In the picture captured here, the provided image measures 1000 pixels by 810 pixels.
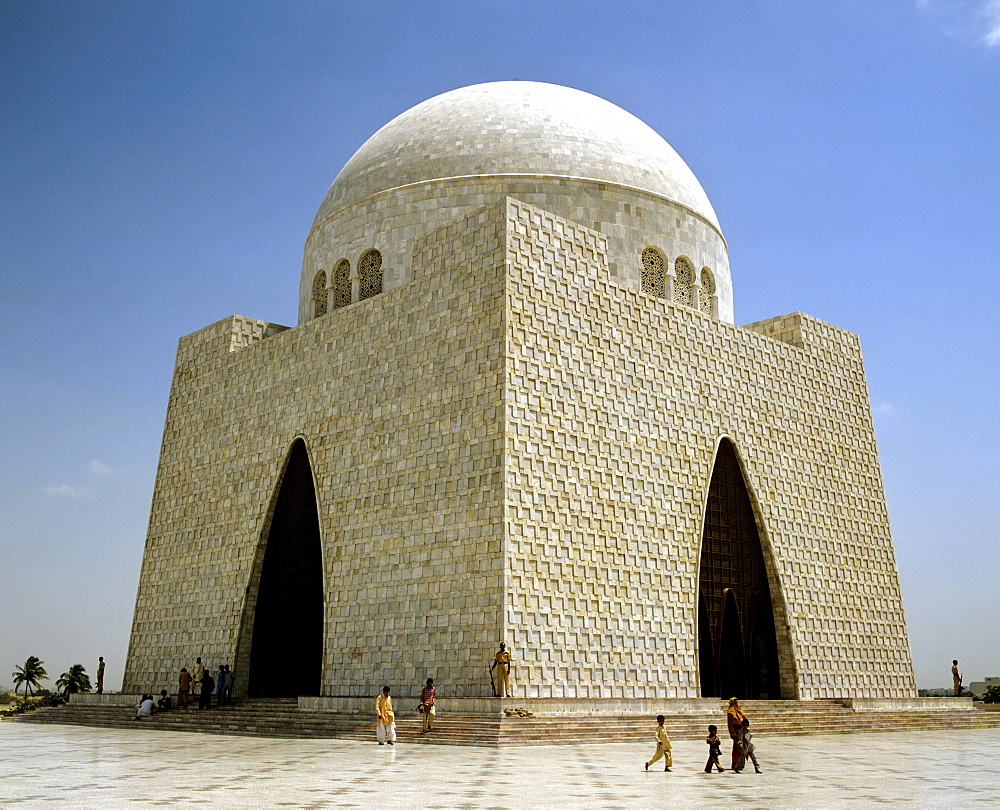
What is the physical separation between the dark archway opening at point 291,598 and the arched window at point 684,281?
714cm

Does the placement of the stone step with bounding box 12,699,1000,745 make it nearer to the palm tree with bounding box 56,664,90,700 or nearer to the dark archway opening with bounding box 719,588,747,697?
the dark archway opening with bounding box 719,588,747,697

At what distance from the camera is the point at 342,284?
1794cm

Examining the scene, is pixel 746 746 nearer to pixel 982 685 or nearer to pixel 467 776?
pixel 467 776

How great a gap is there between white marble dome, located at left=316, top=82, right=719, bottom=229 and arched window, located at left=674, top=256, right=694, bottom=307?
118 centimetres

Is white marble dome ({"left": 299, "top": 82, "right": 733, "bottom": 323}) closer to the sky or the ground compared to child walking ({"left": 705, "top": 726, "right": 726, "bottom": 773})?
closer to the sky

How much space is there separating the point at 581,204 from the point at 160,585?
10314mm

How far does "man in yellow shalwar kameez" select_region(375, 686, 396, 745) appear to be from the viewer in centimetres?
1028

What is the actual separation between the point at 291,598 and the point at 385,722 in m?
5.87

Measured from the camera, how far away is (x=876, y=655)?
56.1 ft

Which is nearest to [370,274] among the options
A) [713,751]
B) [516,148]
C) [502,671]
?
[516,148]

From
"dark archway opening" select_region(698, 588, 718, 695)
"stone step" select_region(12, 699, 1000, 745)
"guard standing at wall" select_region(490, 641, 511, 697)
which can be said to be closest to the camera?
"stone step" select_region(12, 699, 1000, 745)

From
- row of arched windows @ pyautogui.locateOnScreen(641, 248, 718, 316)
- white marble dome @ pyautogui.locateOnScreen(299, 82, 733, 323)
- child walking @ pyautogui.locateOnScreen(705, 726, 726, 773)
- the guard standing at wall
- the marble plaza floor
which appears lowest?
the marble plaza floor

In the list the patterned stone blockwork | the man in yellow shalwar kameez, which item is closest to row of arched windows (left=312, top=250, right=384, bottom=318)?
the patterned stone blockwork

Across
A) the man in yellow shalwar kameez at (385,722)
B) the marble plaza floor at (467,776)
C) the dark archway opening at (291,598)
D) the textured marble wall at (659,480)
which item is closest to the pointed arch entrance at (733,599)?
the textured marble wall at (659,480)
